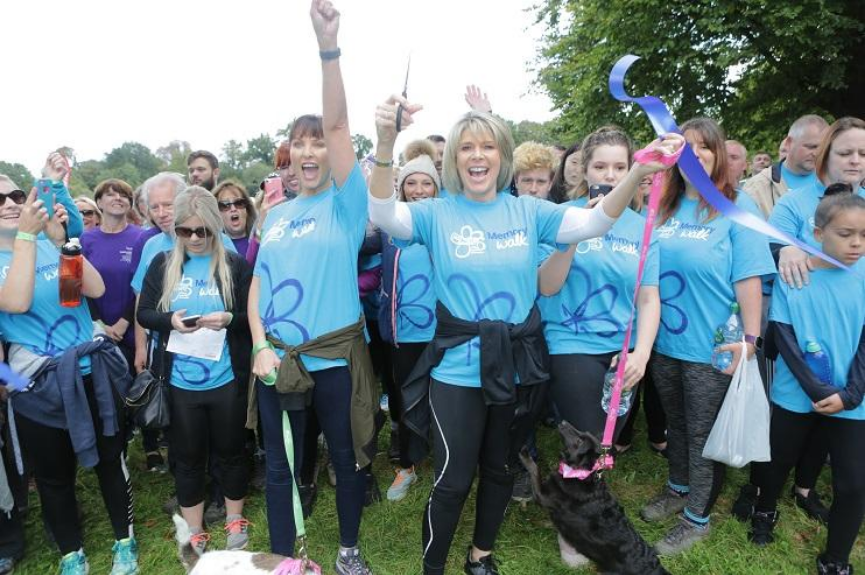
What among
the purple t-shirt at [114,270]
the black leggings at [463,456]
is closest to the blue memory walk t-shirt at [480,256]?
the black leggings at [463,456]

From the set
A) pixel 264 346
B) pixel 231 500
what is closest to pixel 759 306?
pixel 264 346

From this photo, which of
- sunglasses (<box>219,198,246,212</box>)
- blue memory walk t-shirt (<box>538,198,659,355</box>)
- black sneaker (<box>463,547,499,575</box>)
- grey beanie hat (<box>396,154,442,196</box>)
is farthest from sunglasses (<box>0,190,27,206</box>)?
black sneaker (<box>463,547,499,575</box>)

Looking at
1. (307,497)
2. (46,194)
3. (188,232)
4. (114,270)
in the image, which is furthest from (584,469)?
(114,270)

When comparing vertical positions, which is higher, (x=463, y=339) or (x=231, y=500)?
(x=463, y=339)

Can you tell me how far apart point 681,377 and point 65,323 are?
11.3 feet

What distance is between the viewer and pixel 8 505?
309cm

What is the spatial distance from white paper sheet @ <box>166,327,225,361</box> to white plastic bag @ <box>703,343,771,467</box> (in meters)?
2.75

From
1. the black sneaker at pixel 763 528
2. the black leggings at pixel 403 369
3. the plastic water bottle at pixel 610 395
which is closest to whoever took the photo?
the plastic water bottle at pixel 610 395

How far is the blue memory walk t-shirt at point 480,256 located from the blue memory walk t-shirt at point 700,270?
87 cm

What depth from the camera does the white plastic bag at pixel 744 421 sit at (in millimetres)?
2816

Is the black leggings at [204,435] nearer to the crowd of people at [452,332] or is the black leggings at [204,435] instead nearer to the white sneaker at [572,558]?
the crowd of people at [452,332]

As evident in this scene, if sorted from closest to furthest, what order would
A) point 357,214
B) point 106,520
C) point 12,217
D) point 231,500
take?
point 357,214, point 12,217, point 231,500, point 106,520

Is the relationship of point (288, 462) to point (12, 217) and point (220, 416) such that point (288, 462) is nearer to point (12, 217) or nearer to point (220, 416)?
point (220, 416)

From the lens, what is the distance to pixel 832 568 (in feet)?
9.50
